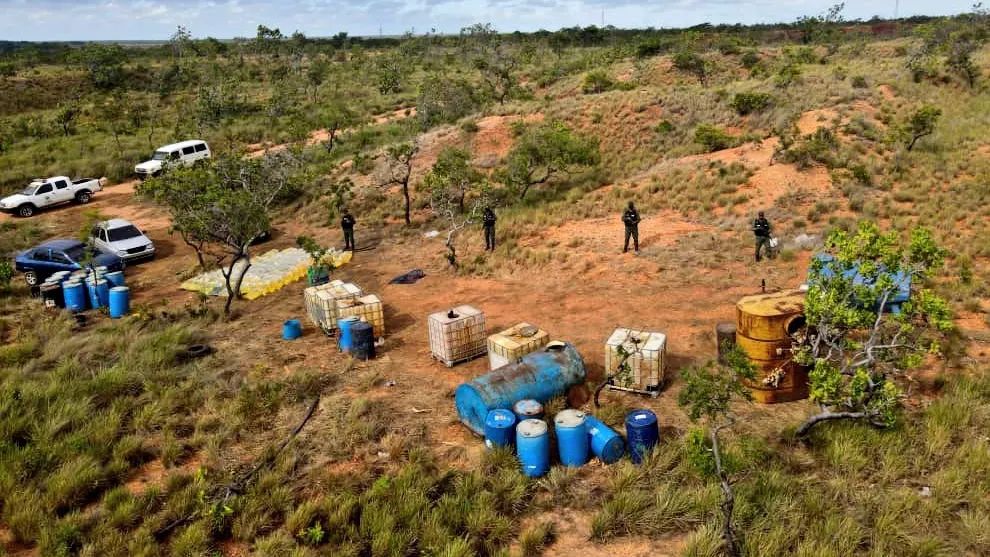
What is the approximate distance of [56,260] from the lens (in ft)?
63.1

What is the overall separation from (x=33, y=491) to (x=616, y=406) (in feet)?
27.3

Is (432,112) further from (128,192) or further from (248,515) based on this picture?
(248,515)

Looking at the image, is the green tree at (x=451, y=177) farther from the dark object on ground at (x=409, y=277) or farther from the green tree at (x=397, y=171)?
the dark object on ground at (x=409, y=277)

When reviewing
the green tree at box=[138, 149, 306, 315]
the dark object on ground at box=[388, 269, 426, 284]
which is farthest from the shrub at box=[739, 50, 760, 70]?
the green tree at box=[138, 149, 306, 315]

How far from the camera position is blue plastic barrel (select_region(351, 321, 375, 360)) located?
12.4 m

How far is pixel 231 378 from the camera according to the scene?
38.5ft

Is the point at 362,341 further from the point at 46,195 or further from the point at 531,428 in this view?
the point at 46,195

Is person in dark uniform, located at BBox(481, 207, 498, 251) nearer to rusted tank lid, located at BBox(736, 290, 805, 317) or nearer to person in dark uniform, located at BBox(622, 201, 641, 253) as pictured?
person in dark uniform, located at BBox(622, 201, 641, 253)

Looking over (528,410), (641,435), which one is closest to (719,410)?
(641,435)

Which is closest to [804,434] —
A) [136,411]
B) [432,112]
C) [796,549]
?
[796,549]

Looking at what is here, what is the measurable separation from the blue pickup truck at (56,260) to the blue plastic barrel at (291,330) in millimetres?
8942

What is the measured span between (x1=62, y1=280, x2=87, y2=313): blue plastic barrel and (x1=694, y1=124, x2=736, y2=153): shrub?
2353 centimetres

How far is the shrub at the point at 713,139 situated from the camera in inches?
1060

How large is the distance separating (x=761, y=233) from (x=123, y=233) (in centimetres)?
2065
